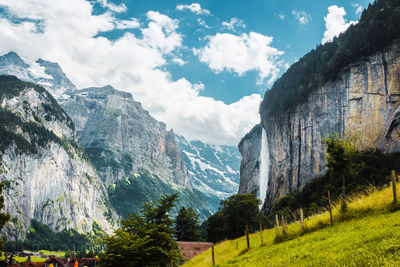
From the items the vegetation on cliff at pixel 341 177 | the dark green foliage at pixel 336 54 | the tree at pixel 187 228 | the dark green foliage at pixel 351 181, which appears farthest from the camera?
the dark green foliage at pixel 336 54

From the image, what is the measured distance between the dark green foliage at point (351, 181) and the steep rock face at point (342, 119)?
18.7ft

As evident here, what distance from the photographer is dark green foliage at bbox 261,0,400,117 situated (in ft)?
302

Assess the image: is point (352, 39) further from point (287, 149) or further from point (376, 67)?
point (287, 149)

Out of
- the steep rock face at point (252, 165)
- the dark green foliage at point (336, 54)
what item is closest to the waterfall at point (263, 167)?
the steep rock face at point (252, 165)

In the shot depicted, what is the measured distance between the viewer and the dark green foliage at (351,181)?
69912 millimetres

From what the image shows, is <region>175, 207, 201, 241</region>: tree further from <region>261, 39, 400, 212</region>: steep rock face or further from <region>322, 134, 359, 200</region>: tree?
<region>322, 134, 359, 200</region>: tree

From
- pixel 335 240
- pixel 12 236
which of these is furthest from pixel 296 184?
pixel 12 236

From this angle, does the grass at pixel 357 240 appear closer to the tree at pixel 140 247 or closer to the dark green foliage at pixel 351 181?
the tree at pixel 140 247

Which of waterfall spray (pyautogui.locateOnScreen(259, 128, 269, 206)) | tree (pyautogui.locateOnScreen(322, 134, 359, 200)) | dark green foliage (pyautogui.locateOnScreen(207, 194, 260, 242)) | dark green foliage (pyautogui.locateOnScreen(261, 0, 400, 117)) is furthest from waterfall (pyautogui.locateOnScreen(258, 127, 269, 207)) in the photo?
tree (pyautogui.locateOnScreen(322, 134, 359, 200))

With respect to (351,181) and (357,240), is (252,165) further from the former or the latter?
(357,240)

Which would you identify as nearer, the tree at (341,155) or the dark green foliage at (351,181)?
the tree at (341,155)

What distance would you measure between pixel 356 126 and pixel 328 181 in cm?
1949

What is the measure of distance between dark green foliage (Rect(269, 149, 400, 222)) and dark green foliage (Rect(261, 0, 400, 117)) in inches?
1368

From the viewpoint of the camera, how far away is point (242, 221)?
71.6 m
